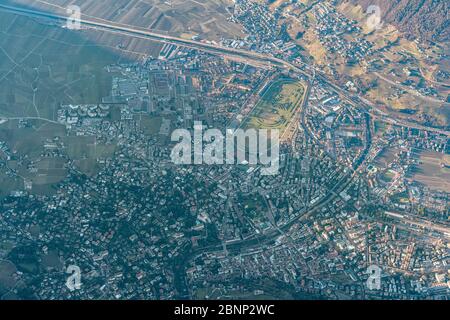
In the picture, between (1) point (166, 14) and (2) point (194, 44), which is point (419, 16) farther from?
(1) point (166, 14)

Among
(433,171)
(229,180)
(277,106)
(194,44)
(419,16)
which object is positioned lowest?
(229,180)

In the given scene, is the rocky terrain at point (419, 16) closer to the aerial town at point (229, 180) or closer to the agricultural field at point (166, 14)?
the aerial town at point (229, 180)

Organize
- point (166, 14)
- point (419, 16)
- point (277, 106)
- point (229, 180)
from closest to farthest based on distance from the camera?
point (229, 180) → point (277, 106) → point (166, 14) → point (419, 16)

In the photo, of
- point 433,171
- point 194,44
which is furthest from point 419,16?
point 194,44

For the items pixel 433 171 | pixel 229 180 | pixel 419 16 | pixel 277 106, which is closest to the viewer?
pixel 229 180

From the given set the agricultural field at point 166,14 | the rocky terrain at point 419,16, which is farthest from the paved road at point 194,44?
the rocky terrain at point 419,16

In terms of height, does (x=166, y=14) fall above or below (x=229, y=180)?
above

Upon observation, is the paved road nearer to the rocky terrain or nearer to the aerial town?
the aerial town

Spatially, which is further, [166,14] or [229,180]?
[166,14]
